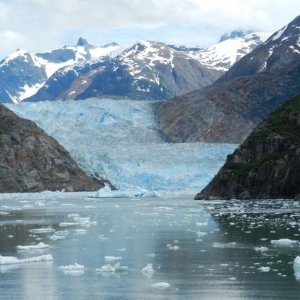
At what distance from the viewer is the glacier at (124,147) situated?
234 ft

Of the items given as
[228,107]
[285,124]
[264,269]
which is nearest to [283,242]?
[264,269]

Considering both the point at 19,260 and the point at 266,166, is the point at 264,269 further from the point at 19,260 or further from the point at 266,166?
the point at 266,166

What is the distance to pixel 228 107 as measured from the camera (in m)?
109

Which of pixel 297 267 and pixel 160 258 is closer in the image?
pixel 297 267

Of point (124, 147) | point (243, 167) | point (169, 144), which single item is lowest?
point (243, 167)

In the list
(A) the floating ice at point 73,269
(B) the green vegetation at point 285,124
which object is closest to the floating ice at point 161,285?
(A) the floating ice at point 73,269

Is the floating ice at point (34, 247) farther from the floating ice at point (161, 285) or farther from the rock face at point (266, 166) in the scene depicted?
the rock face at point (266, 166)

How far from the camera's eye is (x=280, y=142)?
1961 inches

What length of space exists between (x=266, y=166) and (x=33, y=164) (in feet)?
110

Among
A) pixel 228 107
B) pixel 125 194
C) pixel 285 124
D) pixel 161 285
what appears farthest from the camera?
pixel 228 107

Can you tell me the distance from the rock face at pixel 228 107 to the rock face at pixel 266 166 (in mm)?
50205

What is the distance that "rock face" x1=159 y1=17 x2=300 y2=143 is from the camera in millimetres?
105875

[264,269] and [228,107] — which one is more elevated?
[228,107]

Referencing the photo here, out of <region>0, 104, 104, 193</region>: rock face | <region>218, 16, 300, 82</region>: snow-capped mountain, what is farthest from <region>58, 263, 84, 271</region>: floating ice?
<region>218, 16, 300, 82</region>: snow-capped mountain
